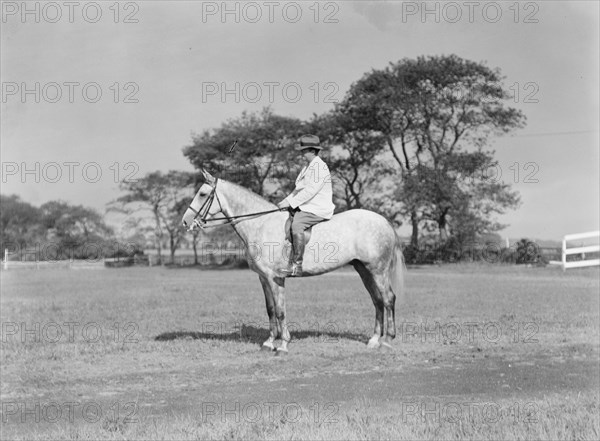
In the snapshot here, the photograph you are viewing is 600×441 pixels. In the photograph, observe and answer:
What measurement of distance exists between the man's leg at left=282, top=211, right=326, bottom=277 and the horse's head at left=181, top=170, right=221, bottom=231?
145 cm

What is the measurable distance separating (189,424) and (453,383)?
3.47m

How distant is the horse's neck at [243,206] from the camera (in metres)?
11.3

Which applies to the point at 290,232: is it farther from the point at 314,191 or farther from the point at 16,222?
the point at 16,222

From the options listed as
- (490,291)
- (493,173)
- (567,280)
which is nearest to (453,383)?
(490,291)

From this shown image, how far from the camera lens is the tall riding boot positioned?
10.7m

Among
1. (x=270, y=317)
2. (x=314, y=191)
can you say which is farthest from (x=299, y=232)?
(x=270, y=317)

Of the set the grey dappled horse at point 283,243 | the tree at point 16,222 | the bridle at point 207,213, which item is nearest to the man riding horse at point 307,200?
the grey dappled horse at point 283,243

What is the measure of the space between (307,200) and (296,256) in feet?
2.88

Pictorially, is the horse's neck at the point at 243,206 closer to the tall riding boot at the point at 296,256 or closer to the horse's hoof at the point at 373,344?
the tall riding boot at the point at 296,256

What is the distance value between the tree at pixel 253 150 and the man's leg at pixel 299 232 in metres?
37.0

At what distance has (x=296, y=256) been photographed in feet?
35.3

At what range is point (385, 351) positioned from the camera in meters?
10.6

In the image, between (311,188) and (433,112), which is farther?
(433,112)

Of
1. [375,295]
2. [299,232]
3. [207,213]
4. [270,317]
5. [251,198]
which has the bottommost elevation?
[270,317]
